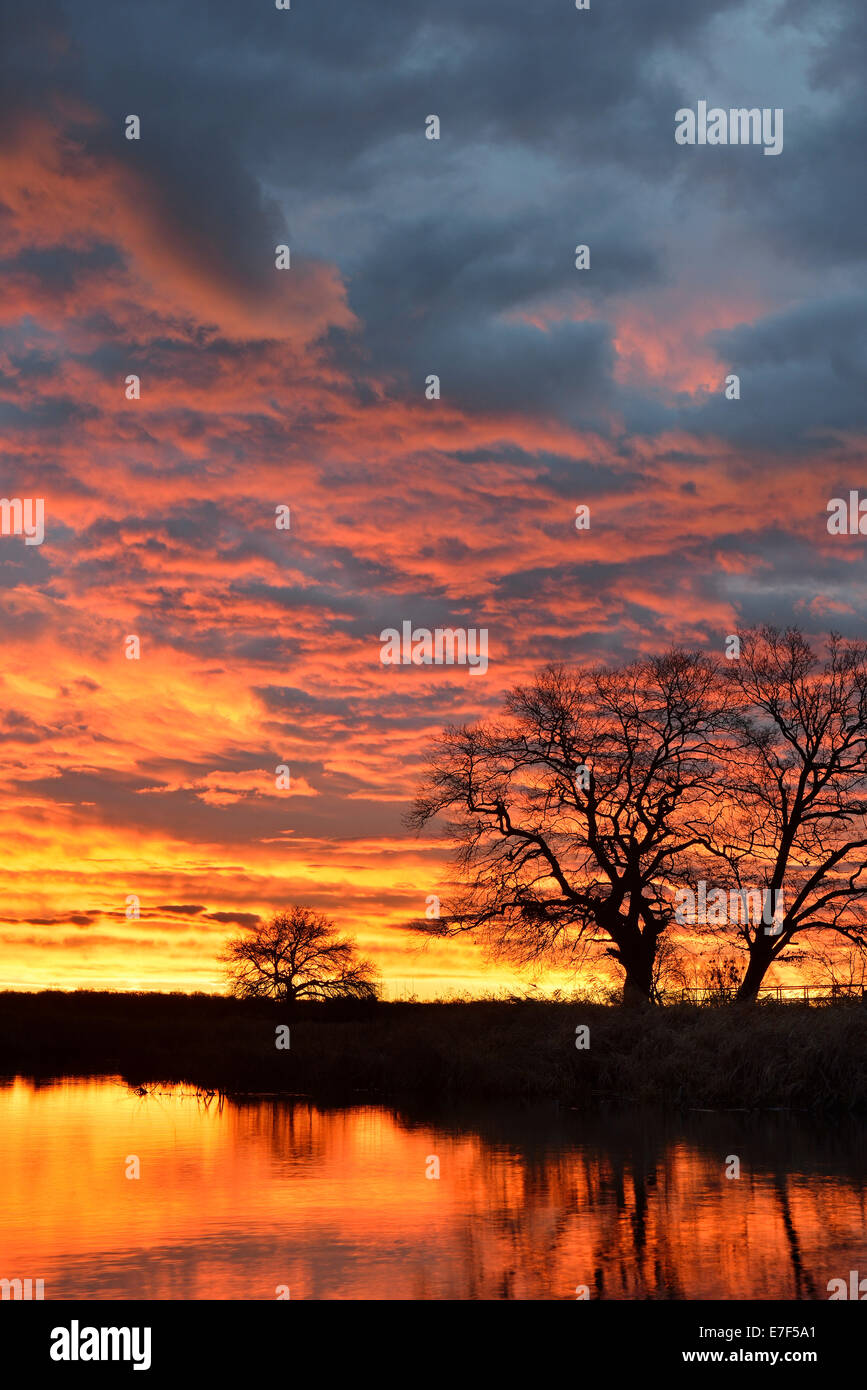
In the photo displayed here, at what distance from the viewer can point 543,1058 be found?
3547 centimetres

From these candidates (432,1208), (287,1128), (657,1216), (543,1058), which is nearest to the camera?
(657,1216)

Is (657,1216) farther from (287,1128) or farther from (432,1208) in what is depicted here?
(287,1128)

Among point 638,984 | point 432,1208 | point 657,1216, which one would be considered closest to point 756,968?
point 638,984

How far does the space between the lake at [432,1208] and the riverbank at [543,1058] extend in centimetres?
352

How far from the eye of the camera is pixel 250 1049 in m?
42.9

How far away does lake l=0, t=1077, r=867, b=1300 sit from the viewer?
1241 centimetres

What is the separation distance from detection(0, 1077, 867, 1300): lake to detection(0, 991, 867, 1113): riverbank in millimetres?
3520

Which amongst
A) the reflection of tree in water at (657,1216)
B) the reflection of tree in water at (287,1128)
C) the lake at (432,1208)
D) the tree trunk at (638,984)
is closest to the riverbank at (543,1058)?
the tree trunk at (638,984)

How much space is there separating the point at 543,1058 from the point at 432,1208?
762 inches

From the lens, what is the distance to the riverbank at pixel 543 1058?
103 feet

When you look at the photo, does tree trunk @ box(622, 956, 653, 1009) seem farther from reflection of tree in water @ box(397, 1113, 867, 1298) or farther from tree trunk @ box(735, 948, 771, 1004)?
reflection of tree in water @ box(397, 1113, 867, 1298)
